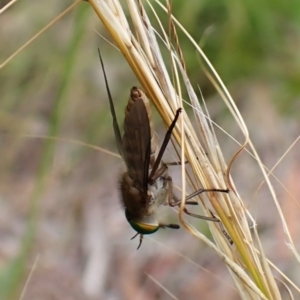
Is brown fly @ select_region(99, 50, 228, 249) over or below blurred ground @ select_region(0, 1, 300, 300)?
over

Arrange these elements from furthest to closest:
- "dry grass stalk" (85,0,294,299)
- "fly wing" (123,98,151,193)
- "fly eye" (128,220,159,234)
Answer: "fly eye" (128,220,159,234) → "fly wing" (123,98,151,193) → "dry grass stalk" (85,0,294,299)

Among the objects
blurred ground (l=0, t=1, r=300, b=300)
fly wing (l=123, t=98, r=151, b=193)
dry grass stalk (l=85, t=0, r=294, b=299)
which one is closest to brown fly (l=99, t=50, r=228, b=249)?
fly wing (l=123, t=98, r=151, b=193)

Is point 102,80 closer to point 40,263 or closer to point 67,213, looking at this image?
point 67,213

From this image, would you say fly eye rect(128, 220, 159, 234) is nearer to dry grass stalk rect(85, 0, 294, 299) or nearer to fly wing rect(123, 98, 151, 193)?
fly wing rect(123, 98, 151, 193)

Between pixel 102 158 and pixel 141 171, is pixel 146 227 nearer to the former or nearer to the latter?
pixel 141 171

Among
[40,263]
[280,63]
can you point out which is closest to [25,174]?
[40,263]

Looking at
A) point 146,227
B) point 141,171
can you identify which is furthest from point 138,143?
point 146,227

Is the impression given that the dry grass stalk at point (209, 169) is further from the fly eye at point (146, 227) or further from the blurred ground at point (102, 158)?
the blurred ground at point (102, 158)
